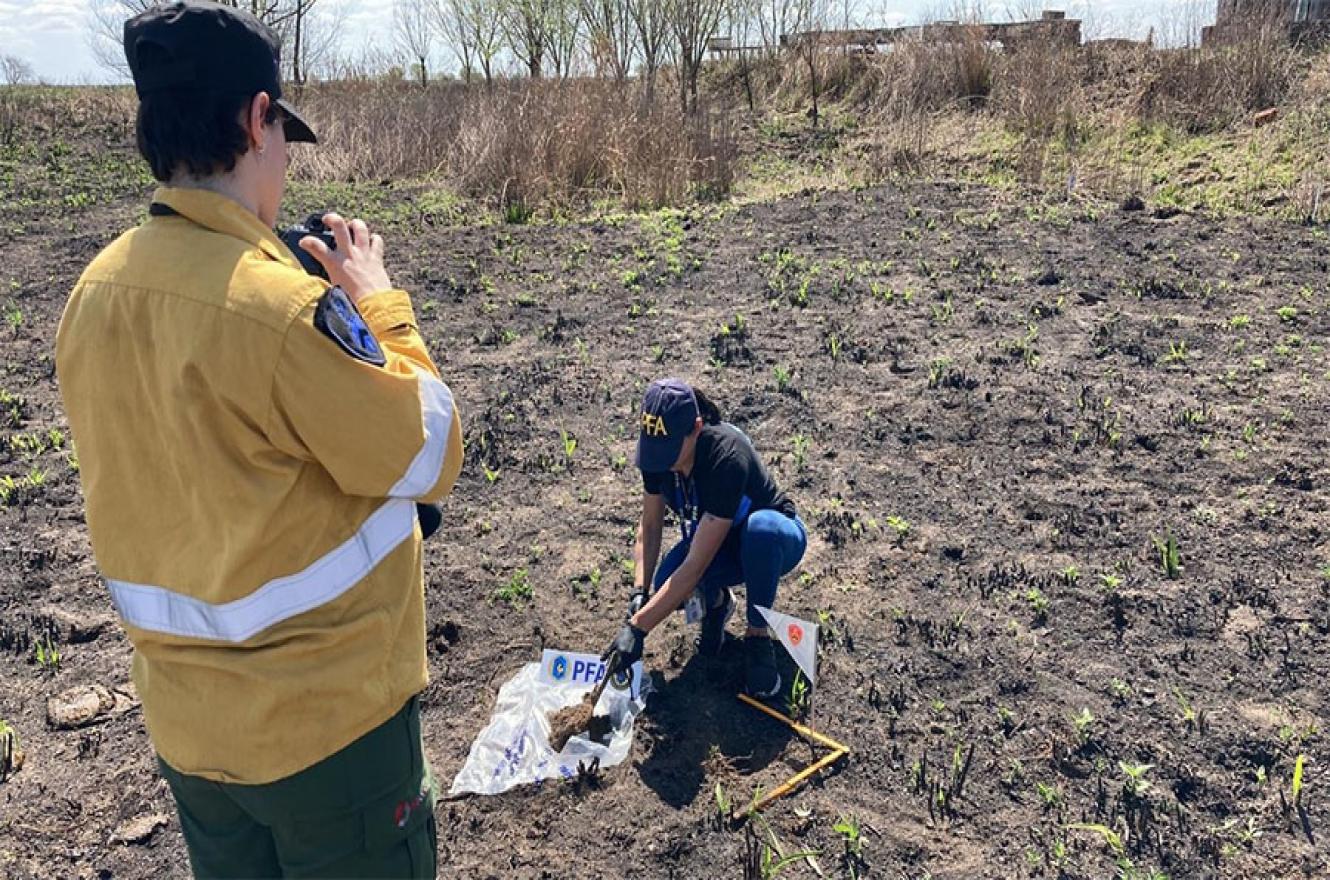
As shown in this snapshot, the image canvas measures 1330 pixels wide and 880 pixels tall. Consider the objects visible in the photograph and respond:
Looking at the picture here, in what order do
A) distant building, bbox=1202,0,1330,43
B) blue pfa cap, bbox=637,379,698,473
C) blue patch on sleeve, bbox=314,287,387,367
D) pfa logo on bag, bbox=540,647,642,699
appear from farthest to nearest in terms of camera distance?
distant building, bbox=1202,0,1330,43
pfa logo on bag, bbox=540,647,642,699
blue pfa cap, bbox=637,379,698,473
blue patch on sleeve, bbox=314,287,387,367

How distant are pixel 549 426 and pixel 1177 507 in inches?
121

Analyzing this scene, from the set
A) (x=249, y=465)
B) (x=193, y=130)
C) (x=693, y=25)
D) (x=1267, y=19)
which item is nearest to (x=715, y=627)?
(x=249, y=465)

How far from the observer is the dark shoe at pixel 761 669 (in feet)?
10.7

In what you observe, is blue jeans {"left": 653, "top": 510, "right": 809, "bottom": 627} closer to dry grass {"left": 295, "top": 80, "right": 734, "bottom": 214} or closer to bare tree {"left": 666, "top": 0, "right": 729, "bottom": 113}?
dry grass {"left": 295, "top": 80, "right": 734, "bottom": 214}

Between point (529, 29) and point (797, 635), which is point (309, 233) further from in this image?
point (529, 29)

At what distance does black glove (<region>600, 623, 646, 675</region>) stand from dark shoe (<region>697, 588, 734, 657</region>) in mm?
495

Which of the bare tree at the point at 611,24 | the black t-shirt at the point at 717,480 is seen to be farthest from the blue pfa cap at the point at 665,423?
the bare tree at the point at 611,24

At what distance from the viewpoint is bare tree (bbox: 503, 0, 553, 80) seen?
22.3 m

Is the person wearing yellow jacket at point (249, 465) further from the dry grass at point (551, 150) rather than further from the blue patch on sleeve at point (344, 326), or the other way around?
the dry grass at point (551, 150)

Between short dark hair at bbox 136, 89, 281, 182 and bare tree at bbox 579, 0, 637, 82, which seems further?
bare tree at bbox 579, 0, 637, 82

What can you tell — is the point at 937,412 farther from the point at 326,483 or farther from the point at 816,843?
the point at 326,483

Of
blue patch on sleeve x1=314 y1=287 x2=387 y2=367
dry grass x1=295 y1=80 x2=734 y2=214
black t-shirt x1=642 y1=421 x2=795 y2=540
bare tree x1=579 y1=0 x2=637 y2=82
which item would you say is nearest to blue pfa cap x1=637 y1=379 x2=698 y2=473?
black t-shirt x1=642 y1=421 x2=795 y2=540

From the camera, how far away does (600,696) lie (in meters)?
3.19

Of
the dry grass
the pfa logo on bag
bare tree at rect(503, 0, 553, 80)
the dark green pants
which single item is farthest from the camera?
bare tree at rect(503, 0, 553, 80)
